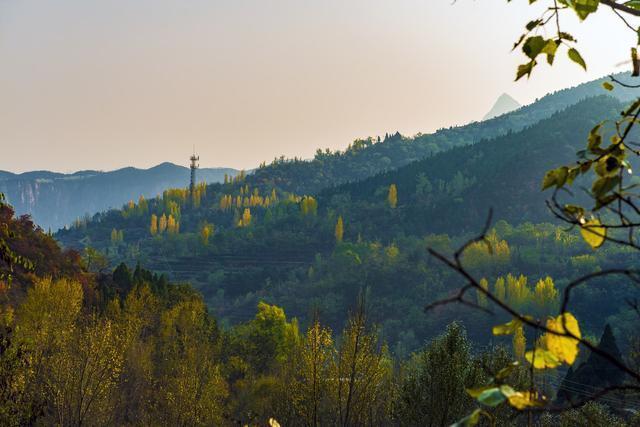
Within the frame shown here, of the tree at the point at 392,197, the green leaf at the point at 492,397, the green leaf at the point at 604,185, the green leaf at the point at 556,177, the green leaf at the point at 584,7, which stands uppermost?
the tree at the point at 392,197

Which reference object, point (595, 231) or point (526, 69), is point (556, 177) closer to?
point (595, 231)

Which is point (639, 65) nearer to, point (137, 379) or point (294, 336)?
point (137, 379)

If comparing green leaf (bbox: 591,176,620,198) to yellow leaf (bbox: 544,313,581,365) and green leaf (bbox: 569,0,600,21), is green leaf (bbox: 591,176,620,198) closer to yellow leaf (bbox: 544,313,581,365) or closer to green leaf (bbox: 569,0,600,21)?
yellow leaf (bbox: 544,313,581,365)

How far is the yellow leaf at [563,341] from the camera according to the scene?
1806mm

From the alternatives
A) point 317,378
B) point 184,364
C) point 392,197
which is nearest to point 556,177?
point 317,378

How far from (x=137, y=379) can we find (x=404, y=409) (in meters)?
19.4

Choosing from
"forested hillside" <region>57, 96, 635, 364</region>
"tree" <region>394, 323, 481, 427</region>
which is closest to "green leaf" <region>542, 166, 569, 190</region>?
"tree" <region>394, 323, 481, 427</region>

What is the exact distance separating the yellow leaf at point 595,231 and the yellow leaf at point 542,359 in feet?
1.05

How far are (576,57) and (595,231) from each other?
62cm

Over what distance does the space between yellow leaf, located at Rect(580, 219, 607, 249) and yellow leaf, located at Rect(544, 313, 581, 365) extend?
0.23m

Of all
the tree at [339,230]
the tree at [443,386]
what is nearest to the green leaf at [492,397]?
the tree at [443,386]

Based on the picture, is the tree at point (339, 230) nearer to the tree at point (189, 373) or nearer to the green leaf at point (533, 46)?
the tree at point (189, 373)

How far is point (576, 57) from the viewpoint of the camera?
2270 mm

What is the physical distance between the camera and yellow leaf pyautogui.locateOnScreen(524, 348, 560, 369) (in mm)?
1921
